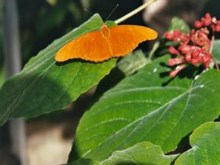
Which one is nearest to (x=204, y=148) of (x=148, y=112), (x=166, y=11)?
(x=148, y=112)

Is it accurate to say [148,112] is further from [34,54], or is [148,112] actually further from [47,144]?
[34,54]

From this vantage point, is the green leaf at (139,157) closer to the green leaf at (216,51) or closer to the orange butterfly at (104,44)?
the orange butterfly at (104,44)

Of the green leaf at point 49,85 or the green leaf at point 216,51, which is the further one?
the green leaf at point 216,51

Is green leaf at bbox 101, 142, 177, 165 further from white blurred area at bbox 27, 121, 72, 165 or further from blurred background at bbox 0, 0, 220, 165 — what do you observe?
white blurred area at bbox 27, 121, 72, 165

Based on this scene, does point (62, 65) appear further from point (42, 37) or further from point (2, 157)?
point (42, 37)

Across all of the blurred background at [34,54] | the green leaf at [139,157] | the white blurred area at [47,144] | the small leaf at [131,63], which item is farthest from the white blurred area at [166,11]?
the white blurred area at [47,144]
